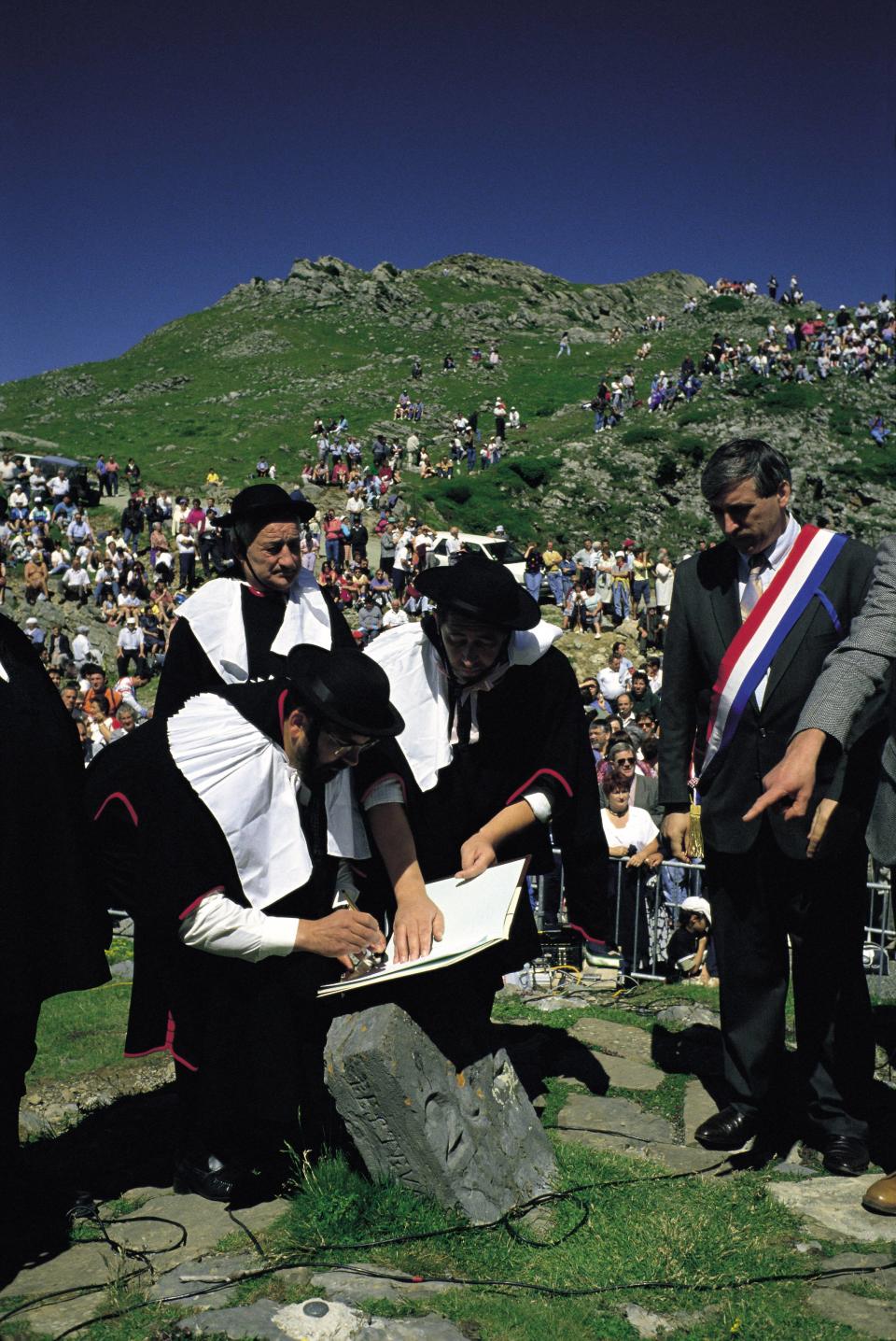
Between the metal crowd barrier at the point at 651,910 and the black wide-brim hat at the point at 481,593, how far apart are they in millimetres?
4177

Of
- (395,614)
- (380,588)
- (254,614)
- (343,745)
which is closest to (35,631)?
(395,614)

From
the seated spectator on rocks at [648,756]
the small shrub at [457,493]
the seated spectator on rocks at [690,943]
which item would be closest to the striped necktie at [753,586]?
the seated spectator on rocks at [690,943]

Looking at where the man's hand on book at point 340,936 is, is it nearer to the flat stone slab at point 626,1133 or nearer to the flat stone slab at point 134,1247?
the flat stone slab at point 134,1247

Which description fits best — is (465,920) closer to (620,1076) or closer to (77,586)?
(620,1076)

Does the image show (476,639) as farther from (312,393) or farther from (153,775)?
(312,393)

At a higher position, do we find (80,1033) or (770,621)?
(770,621)

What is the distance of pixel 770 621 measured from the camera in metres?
3.87

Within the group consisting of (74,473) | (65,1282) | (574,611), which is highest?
(74,473)

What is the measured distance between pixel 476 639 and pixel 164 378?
67186mm

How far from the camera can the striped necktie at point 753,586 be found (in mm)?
3957

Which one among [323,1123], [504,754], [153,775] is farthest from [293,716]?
[323,1123]

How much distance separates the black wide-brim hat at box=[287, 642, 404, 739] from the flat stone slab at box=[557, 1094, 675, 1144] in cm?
175

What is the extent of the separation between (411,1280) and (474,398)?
183ft

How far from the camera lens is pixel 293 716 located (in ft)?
11.6
